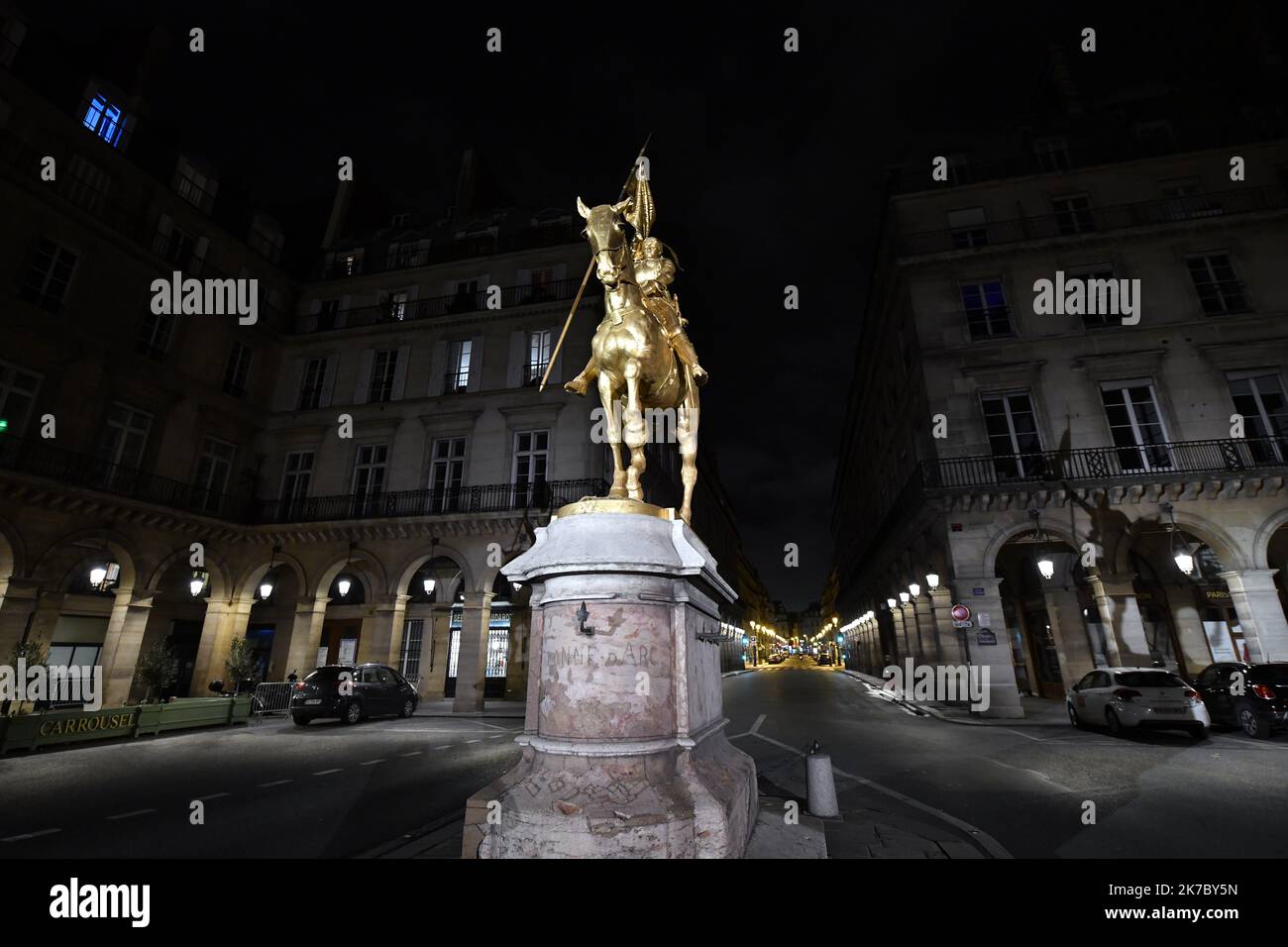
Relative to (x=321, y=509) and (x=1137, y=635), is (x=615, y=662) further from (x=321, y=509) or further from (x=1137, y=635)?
(x=321, y=509)

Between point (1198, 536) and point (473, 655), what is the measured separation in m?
22.7

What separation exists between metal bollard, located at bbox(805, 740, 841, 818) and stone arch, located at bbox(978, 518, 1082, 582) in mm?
13824

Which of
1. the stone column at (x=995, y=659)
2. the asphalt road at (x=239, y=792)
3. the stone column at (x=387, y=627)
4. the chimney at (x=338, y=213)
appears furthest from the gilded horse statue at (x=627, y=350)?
the chimney at (x=338, y=213)

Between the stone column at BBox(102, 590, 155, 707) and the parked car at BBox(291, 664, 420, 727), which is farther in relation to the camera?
the stone column at BBox(102, 590, 155, 707)

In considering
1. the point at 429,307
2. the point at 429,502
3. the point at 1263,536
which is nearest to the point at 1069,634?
the point at 1263,536

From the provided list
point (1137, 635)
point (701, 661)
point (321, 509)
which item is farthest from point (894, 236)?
point (321, 509)

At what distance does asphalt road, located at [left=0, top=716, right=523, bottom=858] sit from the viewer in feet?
17.0

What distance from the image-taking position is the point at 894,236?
72.5 ft

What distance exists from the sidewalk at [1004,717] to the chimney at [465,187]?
95.7 ft

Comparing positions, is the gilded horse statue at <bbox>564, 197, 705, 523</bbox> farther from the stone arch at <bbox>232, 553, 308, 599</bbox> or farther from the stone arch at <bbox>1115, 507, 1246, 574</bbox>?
the stone arch at <bbox>232, 553, 308, 599</bbox>

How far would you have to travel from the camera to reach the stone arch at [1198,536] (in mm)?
15164

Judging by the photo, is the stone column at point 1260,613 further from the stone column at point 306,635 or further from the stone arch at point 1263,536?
the stone column at point 306,635

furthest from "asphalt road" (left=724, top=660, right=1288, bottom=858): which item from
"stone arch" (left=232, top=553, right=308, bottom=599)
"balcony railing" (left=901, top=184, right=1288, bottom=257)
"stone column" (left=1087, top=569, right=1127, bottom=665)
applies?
"balcony railing" (left=901, top=184, right=1288, bottom=257)

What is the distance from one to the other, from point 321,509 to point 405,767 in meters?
15.7
